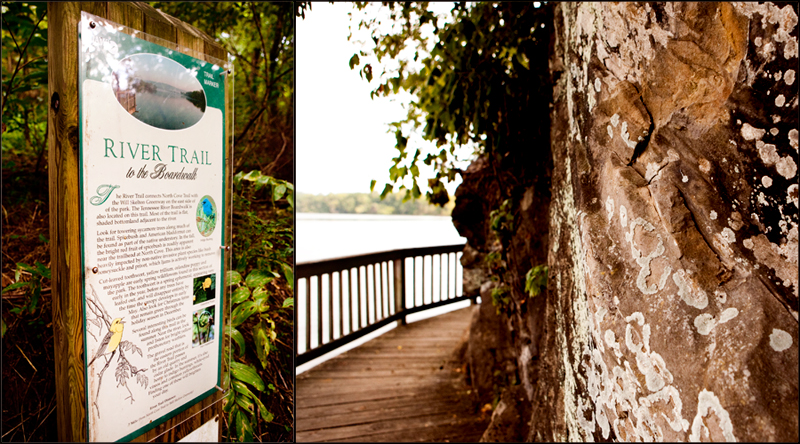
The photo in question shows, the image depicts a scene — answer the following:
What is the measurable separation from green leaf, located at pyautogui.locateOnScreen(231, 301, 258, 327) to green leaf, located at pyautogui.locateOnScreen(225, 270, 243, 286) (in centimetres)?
7

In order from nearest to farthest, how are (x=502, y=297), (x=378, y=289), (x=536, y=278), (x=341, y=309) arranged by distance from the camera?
(x=536, y=278), (x=502, y=297), (x=341, y=309), (x=378, y=289)

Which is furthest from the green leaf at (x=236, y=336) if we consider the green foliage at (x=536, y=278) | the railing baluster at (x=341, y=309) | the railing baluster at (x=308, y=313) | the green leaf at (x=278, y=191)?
the railing baluster at (x=341, y=309)

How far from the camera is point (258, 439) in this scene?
1149mm

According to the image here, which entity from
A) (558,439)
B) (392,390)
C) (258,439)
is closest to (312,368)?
(392,390)

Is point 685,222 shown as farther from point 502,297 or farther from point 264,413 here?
point 502,297

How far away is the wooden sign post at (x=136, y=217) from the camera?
808mm

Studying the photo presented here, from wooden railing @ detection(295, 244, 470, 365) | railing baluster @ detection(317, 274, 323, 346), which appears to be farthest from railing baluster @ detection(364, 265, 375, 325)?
railing baluster @ detection(317, 274, 323, 346)

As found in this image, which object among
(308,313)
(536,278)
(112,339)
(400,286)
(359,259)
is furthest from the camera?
(400,286)

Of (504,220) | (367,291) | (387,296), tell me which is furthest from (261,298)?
(387,296)

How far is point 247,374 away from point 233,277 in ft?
0.94

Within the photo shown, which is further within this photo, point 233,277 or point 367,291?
point 367,291

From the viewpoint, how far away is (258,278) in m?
1.17

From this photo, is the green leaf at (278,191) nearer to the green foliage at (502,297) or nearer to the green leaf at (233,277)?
the green leaf at (233,277)

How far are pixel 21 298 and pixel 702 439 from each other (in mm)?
1434
